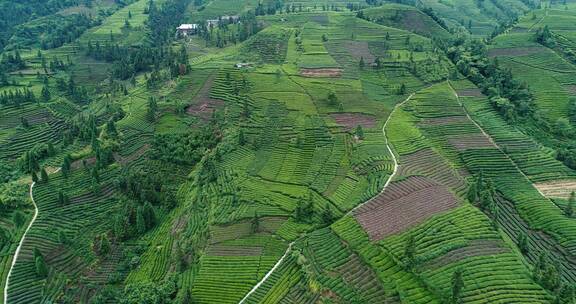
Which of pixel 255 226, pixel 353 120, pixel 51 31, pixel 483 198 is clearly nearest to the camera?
pixel 483 198

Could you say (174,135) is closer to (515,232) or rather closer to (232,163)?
(232,163)

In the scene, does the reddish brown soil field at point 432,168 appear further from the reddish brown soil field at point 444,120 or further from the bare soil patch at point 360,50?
the bare soil patch at point 360,50

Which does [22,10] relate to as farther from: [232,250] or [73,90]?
[232,250]

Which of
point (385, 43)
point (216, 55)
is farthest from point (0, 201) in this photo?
point (385, 43)

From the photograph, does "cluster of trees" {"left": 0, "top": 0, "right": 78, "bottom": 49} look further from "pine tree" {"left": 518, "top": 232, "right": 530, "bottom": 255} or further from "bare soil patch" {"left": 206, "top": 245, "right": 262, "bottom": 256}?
"pine tree" {"left": 518, "top": 232, "right": 530, "bottom": 255}

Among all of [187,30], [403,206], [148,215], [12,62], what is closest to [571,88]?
A: [403,206]

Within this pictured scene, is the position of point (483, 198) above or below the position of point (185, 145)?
above

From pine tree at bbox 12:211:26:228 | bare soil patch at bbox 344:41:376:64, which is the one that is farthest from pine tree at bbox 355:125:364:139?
pine tree at bbox 12:211:26:228
